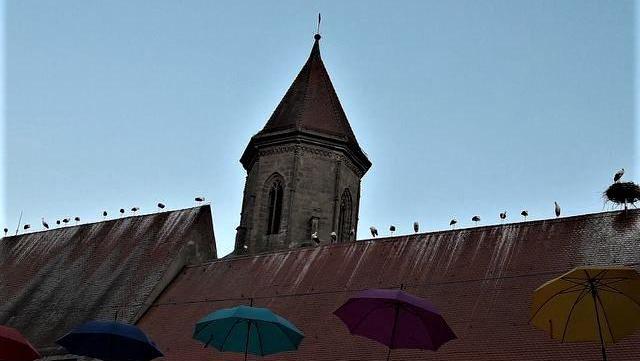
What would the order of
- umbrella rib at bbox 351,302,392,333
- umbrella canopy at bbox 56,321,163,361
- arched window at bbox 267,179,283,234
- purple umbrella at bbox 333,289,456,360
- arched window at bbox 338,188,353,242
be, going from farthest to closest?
arched window at bbox 338,188,353,242
arched window at bbox 267,179,283,234
umbrella canopy at bbox 56,321,163,361
umbrella rib at bbox 351,302,392,333
purple umbrella at bbox 333,289,456,360

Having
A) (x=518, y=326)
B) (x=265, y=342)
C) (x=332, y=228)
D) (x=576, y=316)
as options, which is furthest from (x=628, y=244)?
(x=332, y=228)

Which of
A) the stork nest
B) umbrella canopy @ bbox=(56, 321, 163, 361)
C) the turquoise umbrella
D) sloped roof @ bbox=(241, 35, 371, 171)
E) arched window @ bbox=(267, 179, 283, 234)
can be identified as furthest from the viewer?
sloped roof @ bbox=(241, 35, 371, 171)

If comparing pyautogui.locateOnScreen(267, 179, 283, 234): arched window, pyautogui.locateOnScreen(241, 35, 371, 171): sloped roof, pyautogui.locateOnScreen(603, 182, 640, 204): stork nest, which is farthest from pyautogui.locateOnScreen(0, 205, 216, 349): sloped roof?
pyautogui.locateOnScreen(603, 182, 640, 204): stork nest

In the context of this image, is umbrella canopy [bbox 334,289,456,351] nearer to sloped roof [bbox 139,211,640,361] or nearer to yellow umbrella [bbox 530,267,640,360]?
yellow umbrella [bbox 530,267,640,360]

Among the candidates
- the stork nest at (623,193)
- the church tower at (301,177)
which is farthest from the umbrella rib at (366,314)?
the church tower at (301,177)

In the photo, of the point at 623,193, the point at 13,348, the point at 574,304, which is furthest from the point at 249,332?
the point at 623,193

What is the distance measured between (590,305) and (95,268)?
18.4 m

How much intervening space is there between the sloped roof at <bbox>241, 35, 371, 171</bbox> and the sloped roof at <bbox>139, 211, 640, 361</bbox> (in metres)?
7.48

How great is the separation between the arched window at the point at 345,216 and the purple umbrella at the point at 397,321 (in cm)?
1806

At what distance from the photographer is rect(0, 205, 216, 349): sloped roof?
77.4ft

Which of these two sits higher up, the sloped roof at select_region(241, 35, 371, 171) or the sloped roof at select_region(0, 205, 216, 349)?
the sloped roof at select_region(241, 35, 371, 171)

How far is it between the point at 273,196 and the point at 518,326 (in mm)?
14450

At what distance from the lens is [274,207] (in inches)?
1163

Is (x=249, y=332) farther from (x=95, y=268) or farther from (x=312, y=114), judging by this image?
(x=312, y=114)
